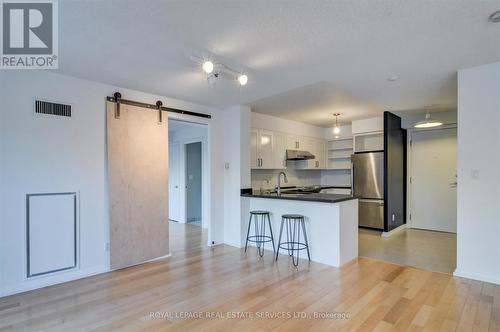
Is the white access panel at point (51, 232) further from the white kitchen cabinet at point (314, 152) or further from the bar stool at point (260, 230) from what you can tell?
the white kitchen cabinet at point (314, 152)

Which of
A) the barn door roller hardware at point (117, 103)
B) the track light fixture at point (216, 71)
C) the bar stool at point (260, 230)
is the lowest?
the bar stool at point (260, 230)

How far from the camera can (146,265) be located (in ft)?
12.7

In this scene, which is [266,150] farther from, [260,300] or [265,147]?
[260,300]

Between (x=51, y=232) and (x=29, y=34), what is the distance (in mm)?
2127

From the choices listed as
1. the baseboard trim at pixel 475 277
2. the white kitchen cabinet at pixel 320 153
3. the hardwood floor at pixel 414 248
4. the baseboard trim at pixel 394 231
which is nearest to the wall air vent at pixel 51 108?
the hardwood floor at pixel 414 248

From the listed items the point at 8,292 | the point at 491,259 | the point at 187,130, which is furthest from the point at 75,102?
the point at 491,259

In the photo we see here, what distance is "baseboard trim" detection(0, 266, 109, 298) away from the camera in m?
2.93

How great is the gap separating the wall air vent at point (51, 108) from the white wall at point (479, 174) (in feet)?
15.5

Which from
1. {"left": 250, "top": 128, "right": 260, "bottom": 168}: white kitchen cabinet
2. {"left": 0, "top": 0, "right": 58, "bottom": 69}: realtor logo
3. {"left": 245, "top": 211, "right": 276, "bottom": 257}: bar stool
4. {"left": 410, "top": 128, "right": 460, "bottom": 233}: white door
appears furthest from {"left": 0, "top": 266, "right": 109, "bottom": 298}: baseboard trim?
{"left": 410, "top": 128, "right": 460, "bottom": 233}: white door

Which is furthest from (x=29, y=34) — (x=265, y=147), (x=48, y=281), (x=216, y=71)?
(x=265, y=147)

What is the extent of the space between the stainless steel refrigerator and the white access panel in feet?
17.4

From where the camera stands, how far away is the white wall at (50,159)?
2.93 metres

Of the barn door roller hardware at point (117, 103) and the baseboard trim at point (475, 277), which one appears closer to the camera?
the baseboard trim at point (475, 277)

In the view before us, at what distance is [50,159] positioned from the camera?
3.21 metres
